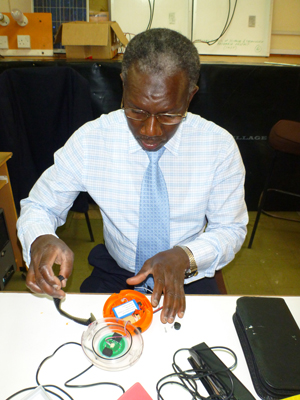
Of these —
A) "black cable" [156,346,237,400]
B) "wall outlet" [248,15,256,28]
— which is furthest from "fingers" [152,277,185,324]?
"wall outlet" [248,15,256,28]

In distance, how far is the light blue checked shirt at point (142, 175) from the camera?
107cm

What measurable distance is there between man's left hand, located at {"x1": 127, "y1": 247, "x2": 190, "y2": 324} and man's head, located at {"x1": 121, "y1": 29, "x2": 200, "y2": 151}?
1.18 feet

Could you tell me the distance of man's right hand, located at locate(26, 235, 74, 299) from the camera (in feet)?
2.52

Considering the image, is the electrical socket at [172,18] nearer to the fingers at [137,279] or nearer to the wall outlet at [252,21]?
the wall outlet at [252,21]

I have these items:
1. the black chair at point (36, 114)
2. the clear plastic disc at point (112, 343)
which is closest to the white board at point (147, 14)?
the black chair at point (36, 114)

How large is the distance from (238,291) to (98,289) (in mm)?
1154

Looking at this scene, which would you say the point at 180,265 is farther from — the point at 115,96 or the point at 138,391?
the point at 115,96

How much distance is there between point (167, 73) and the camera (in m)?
0.83

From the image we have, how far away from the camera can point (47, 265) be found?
0.80 metres

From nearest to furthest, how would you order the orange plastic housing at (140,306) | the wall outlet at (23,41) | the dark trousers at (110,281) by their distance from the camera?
the orange plastic housing at (140,306) < the dark trousers at (110,281) < the wall outlet at (23,41)

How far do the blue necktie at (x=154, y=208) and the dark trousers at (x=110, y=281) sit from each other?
0.78 ft

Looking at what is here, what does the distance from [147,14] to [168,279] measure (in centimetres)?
275

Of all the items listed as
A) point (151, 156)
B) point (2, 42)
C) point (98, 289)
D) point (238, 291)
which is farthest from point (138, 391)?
point (2, 42)

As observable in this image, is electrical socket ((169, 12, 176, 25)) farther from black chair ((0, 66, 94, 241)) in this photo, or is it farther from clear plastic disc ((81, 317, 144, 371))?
clear plastic disc ((81, 317, 144, 371))
